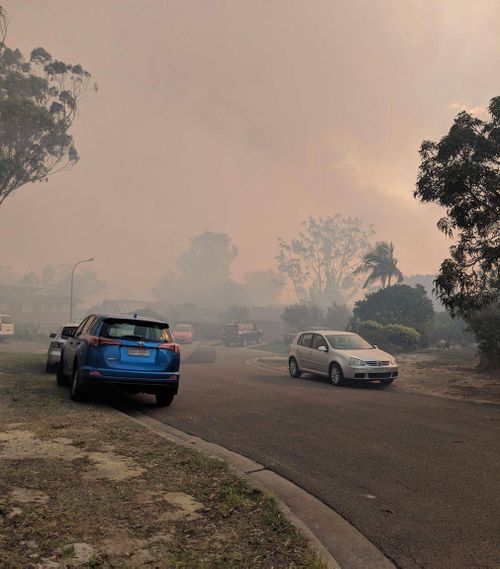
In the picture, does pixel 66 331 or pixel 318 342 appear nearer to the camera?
pixel 66 331

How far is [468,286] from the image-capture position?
13445 millimetres

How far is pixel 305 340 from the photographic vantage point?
16.1 m

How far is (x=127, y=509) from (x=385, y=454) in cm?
354

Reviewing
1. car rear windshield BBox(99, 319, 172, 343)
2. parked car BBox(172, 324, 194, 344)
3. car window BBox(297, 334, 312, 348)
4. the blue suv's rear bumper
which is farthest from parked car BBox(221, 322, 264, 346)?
the blue suv's rear bumper

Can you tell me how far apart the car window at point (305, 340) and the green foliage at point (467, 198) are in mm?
4201

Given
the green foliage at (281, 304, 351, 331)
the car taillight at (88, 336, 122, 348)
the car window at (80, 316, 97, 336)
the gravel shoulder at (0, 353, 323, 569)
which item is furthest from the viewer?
the green foliage at (281, 304, 351, 331)

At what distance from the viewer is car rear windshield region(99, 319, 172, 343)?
9.09m

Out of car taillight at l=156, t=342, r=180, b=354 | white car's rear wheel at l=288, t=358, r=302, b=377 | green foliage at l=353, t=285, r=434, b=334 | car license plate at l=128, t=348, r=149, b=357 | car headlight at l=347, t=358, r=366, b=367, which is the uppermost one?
green foliage at l=353, t=285, r=434, b=334

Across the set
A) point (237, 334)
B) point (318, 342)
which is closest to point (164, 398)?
point (318, 342)

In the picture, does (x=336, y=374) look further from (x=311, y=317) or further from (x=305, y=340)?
(x=311, y=317)

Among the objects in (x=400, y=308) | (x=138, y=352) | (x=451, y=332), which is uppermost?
(x=400, y=308)

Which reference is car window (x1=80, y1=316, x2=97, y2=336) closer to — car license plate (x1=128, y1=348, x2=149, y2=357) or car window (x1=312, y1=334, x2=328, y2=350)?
car license plate (x1=128, y1=348, x2=149, y2=357)

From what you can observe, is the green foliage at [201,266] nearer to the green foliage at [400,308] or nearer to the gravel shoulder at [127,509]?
the green foliage at [400,308]

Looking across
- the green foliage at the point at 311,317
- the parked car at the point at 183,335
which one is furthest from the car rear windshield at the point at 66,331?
the green foliage at the point at 311,317
